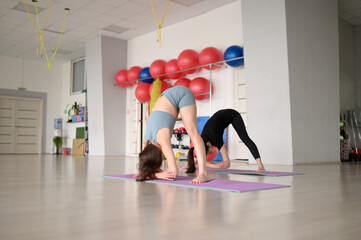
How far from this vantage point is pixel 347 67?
806 cm

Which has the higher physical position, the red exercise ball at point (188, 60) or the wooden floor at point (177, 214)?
the red exercise ball at point (188, 60)

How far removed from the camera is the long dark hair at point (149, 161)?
9.45ft

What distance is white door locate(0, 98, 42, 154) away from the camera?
39.4ft

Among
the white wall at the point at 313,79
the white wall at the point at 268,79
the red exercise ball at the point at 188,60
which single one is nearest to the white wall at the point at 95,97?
the red exercise ball at the point at 188,60

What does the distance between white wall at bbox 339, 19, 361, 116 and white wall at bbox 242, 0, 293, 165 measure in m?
2.96

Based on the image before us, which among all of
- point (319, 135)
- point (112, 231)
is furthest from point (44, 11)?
point (112, 231)

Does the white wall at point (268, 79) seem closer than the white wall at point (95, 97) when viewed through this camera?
Yes

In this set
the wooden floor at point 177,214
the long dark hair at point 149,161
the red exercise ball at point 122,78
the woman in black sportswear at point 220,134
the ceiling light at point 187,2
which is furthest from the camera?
the red exercise ball at point 122,78

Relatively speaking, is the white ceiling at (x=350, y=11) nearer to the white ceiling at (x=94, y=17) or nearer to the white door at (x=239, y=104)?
the white ceiling at (x=94, y=17)

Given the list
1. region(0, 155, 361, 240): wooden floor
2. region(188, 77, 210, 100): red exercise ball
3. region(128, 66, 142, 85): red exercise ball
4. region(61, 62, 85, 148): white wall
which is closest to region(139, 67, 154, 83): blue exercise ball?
region(128, 66, 142, 85): red exercise ball

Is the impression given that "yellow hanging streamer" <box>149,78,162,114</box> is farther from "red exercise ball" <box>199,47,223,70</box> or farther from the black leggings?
the black leggings

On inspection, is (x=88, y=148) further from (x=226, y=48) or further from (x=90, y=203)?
(x=90, y=203)

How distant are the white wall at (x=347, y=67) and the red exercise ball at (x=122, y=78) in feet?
17.6

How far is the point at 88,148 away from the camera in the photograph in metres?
10.6
